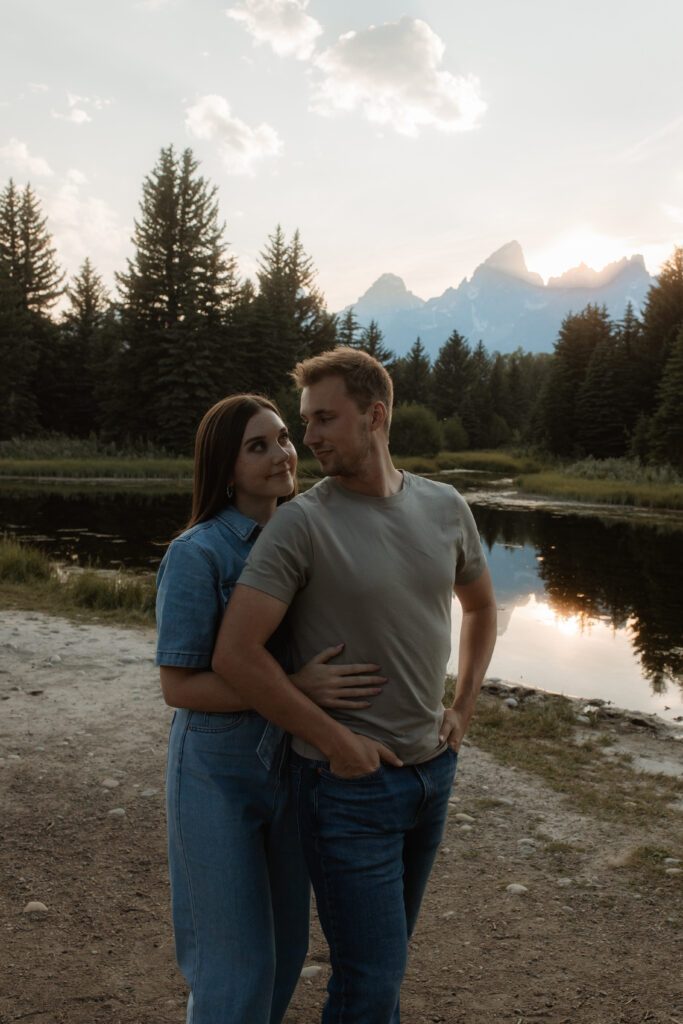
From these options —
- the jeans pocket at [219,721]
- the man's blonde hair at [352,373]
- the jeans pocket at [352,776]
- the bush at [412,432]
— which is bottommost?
the jeans pocket at [352,776]

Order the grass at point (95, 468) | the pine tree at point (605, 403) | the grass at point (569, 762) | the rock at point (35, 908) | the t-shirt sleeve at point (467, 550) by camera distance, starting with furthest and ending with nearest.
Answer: the pine tree at point (605, 403)
the grass at point (95, 468)
the grass at point (569, 762)
the rock at point (35, 908)
the t-shirt sleeve at point (467, 550)

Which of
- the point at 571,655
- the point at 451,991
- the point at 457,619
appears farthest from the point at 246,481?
the point at 457,619

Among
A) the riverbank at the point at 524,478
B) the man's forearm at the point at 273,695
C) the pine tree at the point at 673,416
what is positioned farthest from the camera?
the pine tree at the point at 673,416

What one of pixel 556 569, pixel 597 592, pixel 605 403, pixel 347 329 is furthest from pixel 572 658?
pixel 347 329

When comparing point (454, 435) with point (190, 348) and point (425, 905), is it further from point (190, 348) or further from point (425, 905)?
point (425, 905)

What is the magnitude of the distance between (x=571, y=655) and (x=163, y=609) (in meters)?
9.67

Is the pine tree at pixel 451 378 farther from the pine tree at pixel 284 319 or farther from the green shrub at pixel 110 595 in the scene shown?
the green shrub at pixel 110 595

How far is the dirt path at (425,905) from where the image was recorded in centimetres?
300

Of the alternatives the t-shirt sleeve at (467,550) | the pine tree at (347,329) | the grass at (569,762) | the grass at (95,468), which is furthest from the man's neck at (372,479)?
the pine tree at (347,329)

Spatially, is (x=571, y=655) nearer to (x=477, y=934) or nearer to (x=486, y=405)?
(x=477, y=934)

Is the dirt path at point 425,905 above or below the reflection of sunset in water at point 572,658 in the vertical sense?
above

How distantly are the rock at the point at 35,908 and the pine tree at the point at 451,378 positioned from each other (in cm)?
7482

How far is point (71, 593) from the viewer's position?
11.2 m

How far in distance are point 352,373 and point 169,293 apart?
48473mm
